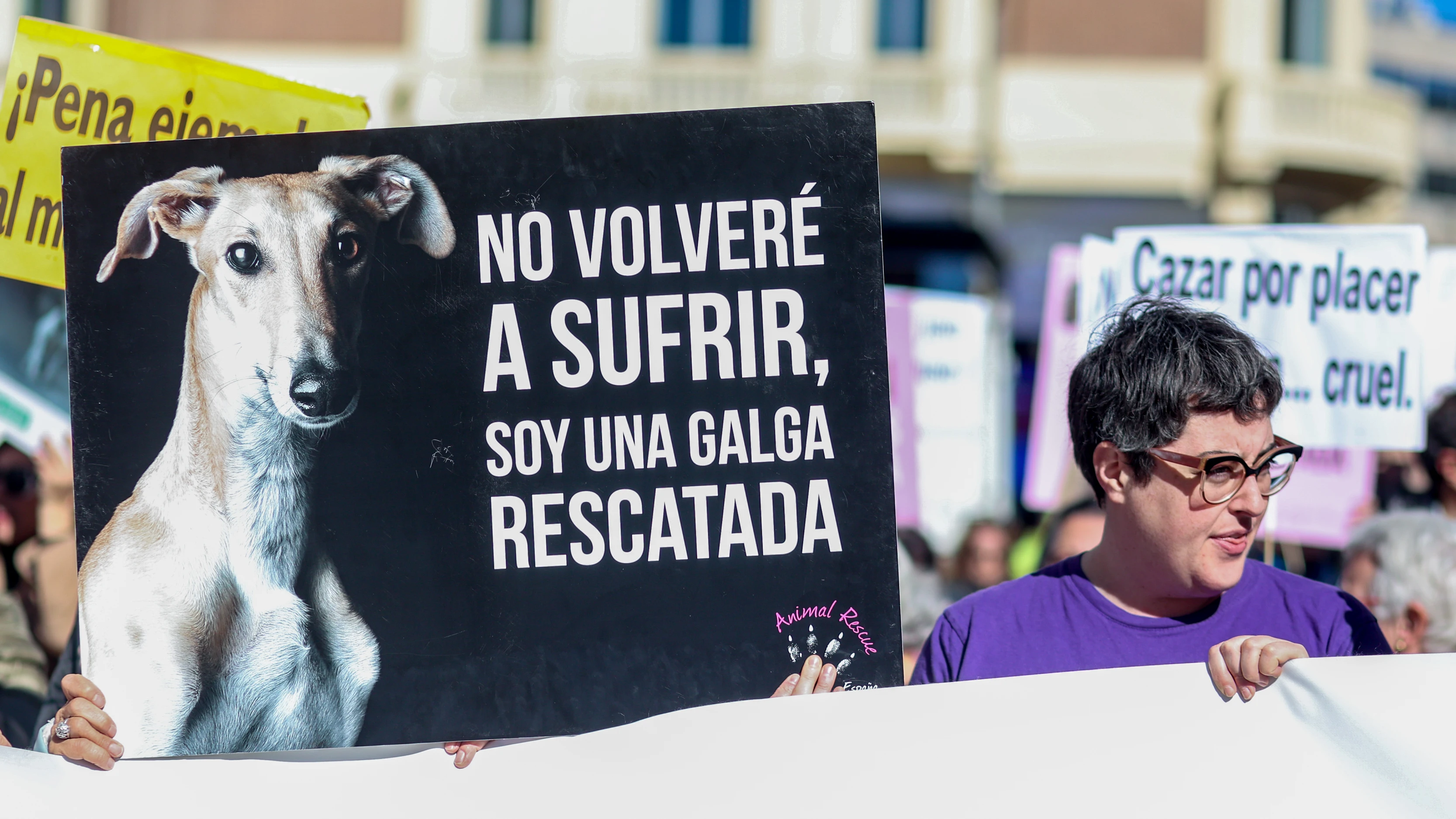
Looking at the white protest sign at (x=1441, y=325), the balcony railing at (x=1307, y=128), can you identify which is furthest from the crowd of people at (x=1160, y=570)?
the balcony railing at (x=1307, y=128)

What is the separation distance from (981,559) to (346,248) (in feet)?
13.7

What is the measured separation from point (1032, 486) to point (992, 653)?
3000mm

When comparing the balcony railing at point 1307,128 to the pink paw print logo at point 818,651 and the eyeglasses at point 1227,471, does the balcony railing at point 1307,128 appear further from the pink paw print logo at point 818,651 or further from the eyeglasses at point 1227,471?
the pink paw print logo at point 818,651

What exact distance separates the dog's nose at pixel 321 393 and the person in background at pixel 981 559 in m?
3.83

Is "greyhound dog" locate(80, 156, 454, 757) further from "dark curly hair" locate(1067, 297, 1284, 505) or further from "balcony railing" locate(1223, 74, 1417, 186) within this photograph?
"balcony railing" locate(1223, 74, 1417, 186)

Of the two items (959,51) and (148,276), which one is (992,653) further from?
(959,51)

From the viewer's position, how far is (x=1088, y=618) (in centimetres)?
186

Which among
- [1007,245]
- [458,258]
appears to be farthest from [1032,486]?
[1007,245]

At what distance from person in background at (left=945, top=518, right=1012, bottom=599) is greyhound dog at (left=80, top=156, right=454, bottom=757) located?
3.82 meters

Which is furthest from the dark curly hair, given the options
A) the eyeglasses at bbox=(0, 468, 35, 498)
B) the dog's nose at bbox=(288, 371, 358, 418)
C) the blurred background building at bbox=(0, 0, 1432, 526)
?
the blurred background building at bbox=(0, 0, 1432, 526)

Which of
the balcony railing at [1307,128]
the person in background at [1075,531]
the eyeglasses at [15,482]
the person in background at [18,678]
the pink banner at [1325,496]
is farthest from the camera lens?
the balcony railing at [1307,128]

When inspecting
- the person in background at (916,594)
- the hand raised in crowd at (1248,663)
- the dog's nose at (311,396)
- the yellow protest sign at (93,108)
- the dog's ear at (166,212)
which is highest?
the yellow protest sign at (93,108)

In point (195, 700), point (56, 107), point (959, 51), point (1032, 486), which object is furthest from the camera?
point (959, 51)

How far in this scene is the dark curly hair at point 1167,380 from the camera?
1759 mm
